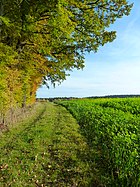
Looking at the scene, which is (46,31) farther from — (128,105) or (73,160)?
(128,105)

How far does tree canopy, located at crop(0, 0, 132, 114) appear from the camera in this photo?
1510 cm

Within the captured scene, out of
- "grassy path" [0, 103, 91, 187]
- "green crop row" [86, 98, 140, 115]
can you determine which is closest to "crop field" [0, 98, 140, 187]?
"grassy path" [0, 103, 91, 187]

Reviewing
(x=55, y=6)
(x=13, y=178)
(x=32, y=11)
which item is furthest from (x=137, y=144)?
(x=32, y=11)

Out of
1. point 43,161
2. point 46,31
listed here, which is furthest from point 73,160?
point 46,31

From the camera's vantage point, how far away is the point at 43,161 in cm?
1072

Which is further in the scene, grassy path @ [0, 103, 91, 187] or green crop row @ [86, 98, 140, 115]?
green crop row @ [86, 98, 140, 115]

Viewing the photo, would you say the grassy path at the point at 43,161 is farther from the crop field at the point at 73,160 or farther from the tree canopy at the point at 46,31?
the tree canopy at the point at 46,31

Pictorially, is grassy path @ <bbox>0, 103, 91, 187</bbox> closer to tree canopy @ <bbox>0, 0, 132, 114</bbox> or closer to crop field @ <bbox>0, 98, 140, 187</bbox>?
crop field @ <bbox>0, 98, 140, 187</bbox>

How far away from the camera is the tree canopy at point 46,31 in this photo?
15.1m

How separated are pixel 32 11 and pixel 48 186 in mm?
9774

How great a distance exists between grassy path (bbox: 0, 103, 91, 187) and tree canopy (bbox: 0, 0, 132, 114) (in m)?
3.46

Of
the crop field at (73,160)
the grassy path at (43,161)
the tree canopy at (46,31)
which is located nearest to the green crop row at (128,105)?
the tree canopy at (46,31)

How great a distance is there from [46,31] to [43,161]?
989cm

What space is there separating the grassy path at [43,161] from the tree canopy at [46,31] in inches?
136
